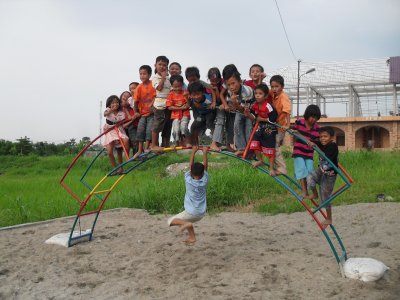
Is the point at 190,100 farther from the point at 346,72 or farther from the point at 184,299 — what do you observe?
the point at 346,72

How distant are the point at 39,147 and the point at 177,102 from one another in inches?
1006

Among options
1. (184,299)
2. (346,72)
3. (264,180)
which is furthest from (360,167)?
(346,72)

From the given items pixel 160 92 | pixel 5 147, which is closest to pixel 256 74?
pixel 160 92

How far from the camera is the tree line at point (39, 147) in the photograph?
25.6m

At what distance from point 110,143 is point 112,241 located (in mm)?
1980

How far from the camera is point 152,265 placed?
6.14 meters

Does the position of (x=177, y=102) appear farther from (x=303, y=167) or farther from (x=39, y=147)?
(x=39, y=147)

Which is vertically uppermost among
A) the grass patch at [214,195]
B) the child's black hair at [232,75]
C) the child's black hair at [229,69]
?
the child's black hair at [229,69]

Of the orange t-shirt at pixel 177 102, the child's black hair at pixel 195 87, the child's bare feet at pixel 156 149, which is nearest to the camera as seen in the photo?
the child's black hair at pixel 195 87

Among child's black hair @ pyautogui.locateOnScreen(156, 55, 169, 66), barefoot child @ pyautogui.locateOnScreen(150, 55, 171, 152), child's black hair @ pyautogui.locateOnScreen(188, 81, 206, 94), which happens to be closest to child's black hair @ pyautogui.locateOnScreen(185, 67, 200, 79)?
child's black hair @ pyautogui.locateOnScreen(188, 81, 206, 94)

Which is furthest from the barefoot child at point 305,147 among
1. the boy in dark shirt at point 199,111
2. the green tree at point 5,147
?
the green tree at point 5,147

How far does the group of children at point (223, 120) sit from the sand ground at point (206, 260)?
0.76 metres

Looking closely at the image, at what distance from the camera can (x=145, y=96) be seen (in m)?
6.08

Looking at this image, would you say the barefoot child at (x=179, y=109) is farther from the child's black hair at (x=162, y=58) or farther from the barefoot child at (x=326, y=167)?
the barefoot child at (x=326, y=167)
